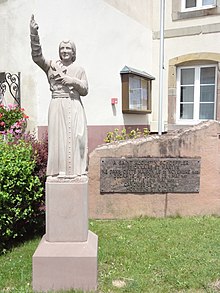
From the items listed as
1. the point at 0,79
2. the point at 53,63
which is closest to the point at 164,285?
the point at 53,63

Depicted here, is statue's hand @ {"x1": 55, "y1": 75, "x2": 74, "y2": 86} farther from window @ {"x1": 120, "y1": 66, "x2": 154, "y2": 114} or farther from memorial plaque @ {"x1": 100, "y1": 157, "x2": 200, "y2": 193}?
window @ {"x1": 120, "y1": 66, "x2": 154, "y2": 114}

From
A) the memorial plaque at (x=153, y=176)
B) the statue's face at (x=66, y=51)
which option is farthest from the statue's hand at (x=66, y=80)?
the memorial plaque at (x=153, y=176)

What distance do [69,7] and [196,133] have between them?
441 cm

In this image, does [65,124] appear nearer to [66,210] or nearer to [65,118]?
[65,118]

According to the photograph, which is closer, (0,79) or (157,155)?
(157,155)

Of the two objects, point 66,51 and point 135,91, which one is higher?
point 135,91

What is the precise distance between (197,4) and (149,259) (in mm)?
8379

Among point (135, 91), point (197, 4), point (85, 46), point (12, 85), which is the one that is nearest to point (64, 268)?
point (12, 85)

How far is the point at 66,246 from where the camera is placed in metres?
3.19

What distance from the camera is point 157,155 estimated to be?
17.3 feet

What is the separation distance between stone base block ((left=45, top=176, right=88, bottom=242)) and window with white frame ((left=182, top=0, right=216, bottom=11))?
26.7 ft

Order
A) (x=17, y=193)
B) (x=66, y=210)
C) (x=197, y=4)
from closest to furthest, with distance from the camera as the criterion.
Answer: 1. (x=66, y=210)
2. (x=17, y=193)
3. (x=197, y=4)

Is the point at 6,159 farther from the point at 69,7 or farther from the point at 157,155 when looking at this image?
the point at 69,7

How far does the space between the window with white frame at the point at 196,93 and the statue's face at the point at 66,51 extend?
7.17 m
